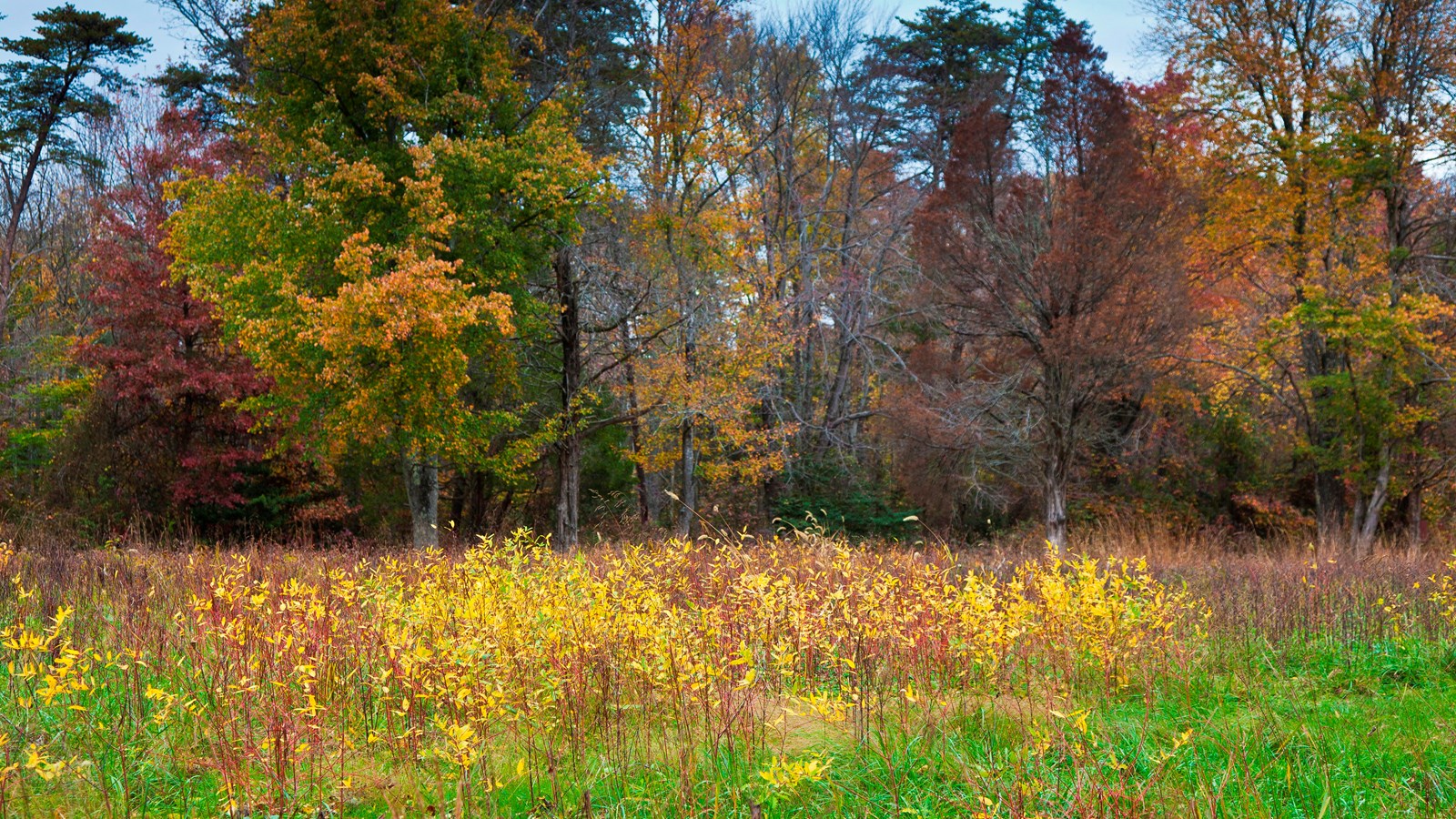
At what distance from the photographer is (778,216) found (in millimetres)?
20969

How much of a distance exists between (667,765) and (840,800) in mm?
704

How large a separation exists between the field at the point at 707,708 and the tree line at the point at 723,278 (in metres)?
7.29

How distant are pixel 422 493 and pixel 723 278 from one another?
723 cm

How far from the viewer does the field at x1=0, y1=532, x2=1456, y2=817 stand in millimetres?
3143

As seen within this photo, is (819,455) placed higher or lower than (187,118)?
lower

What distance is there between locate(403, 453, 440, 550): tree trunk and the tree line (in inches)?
4.2

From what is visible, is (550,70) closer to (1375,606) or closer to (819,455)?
(819,455)

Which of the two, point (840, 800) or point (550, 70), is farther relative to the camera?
point (550, 70)

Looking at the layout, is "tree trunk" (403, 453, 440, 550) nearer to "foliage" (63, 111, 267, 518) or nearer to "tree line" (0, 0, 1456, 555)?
"tree line" (0, 0, 1456, 555)

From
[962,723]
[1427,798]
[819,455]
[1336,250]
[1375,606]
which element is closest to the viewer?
[1427,798]

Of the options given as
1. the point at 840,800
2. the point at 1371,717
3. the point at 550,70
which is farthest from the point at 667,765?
the point at 550,70

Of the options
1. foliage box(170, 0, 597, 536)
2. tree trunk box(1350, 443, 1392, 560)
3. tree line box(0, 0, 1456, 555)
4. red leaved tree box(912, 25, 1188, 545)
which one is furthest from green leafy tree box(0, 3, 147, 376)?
tree trunk box(1350, 443, 1392, 560)

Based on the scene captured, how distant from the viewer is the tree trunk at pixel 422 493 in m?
14.3

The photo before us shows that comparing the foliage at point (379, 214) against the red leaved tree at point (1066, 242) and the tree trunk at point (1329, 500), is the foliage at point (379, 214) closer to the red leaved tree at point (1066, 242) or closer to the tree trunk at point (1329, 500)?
the red leaved tree at point (1066, 242)
